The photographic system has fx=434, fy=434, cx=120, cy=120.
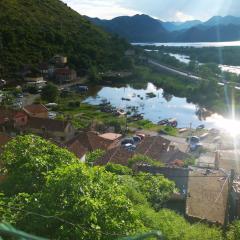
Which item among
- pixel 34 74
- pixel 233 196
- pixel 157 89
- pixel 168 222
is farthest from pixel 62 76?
pixel 168 222

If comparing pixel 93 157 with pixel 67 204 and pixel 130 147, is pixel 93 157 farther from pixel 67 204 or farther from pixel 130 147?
pixel 67 204

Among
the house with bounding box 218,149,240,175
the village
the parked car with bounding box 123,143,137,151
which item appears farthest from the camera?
the parked car with bounding box 123,143,137,151

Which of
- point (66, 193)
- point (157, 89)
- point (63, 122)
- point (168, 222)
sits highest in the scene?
point (66, 193)

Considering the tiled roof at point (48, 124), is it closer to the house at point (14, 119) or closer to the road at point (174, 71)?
the house at point (14, 119)

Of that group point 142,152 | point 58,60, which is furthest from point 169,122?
point 58,60

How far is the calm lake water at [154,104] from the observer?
43188 millimetres

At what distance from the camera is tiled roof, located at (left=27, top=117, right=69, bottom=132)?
92.8 ft

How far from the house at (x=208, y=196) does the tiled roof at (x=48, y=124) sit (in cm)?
1337

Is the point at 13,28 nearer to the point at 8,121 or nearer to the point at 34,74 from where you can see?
the point at 34,74

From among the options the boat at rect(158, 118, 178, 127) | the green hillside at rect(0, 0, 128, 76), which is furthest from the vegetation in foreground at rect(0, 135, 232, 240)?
the green hillside at rect(0, 0, 128, 76)

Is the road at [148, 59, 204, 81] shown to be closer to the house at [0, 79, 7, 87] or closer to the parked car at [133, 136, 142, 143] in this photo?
the house at [0, 79, 7, 87]

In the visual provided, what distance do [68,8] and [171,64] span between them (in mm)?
26262

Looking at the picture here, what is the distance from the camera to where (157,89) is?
63156mm

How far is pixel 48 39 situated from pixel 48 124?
150 feet
